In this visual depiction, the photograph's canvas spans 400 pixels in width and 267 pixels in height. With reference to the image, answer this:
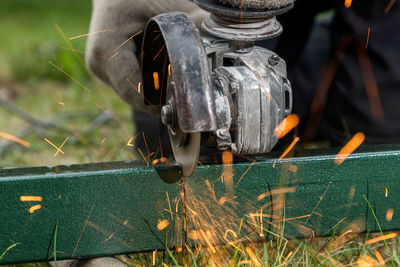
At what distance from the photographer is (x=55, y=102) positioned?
3.39m

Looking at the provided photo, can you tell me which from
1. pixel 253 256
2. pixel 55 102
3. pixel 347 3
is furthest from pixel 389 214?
pixel 55 102

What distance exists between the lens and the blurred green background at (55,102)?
275 centimetres

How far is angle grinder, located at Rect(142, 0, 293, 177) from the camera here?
1224mm

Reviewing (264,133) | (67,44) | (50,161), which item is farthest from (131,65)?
(67,44)

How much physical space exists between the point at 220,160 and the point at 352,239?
20.9 inches

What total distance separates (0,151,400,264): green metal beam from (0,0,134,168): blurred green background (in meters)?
0.99

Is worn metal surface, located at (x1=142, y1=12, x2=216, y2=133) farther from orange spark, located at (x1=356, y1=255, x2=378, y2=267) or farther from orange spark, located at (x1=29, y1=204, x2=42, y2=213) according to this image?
orange spark, located at (x1=356, y1=255, x2=378, y2=267)

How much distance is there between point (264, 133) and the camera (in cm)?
137

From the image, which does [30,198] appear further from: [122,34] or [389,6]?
[389,6]

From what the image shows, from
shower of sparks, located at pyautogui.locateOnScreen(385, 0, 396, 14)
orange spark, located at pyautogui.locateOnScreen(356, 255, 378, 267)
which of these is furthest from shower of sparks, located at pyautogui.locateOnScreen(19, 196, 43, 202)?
shower of sparks, located at pyautogui.locateOnScreen(385, 0, 396, 14)

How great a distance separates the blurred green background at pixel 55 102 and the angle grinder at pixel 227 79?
3.80 feet

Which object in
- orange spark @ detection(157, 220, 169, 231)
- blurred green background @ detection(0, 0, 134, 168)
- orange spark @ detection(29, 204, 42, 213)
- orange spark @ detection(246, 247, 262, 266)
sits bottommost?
blurred green background @ detection(0, 0, 134, 168)

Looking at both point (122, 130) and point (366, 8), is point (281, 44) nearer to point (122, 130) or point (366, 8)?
point (366, 8)

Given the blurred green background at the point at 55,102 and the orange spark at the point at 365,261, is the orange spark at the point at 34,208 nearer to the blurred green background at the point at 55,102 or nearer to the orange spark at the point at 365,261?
the orange spark at the point at 365,261
